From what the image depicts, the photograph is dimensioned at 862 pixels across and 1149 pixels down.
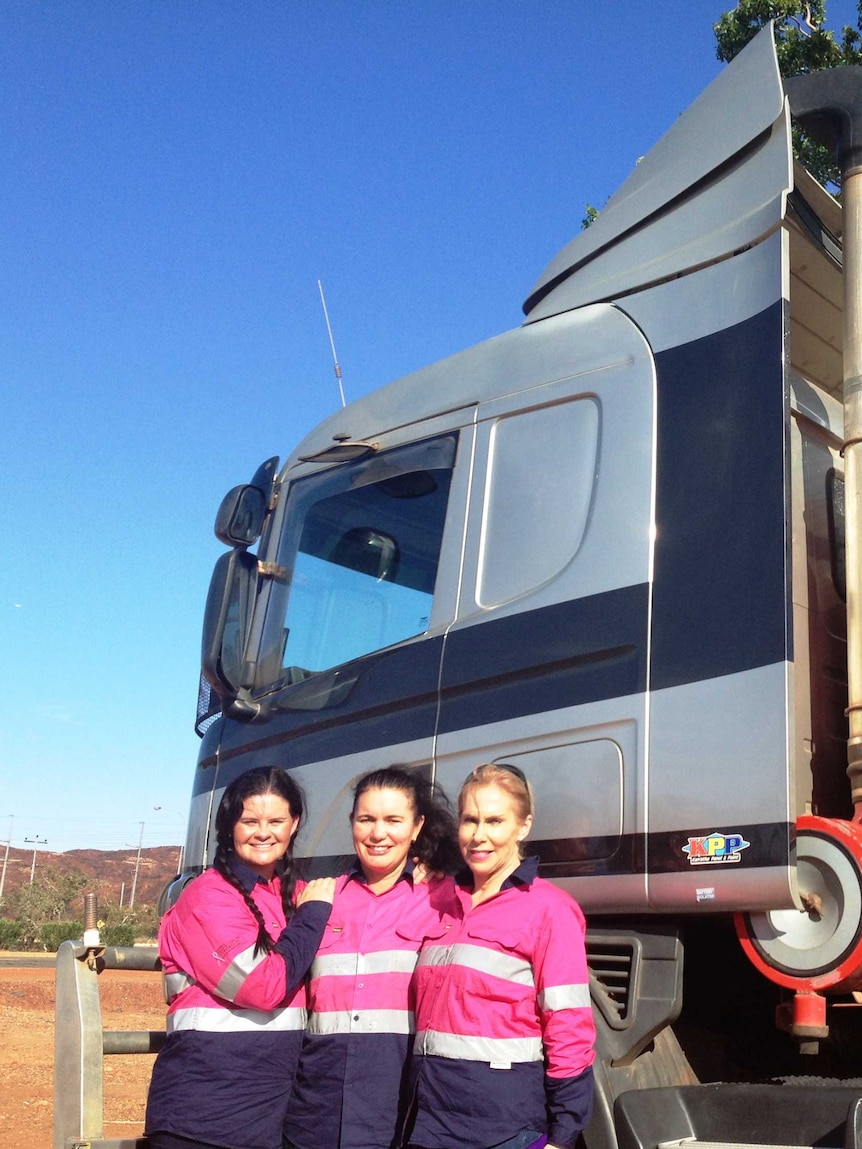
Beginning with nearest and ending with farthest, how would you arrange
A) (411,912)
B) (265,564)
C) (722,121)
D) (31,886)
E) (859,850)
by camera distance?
1. (859,850)
2. (411,912)
3. (722,121)
4. (265,564)
5. (31,886)

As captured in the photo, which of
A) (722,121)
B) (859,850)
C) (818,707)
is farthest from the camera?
(722,121)

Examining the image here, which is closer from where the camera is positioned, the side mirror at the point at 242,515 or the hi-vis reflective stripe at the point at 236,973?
the hi-vis reflective stripe at the point at 236,973

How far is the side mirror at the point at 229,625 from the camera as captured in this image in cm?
457

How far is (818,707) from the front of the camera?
3.38m

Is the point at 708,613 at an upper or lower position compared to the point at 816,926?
upper

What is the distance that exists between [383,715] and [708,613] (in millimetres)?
1210

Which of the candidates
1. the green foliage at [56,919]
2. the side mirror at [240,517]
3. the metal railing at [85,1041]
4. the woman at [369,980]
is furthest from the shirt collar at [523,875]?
the green foliage at [56,919]

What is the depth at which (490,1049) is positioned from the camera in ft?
8.46

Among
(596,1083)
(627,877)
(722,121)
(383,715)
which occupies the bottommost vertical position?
(596,1083)

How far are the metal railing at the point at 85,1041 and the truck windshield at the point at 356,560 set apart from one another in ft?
4.38

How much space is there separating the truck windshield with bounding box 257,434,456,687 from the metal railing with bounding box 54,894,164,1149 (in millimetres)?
1336

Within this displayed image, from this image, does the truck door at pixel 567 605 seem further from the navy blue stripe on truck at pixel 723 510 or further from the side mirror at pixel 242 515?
the side mirror at pixel 242 515

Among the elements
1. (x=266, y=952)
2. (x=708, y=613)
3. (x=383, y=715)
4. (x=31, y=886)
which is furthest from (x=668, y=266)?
(x=31, y=886)

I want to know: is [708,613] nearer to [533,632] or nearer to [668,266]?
[533,632]
